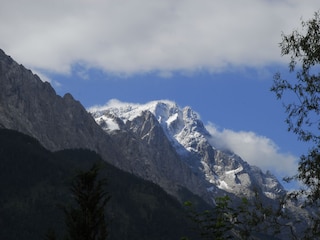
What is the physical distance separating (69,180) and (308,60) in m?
17.9

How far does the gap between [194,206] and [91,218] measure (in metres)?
10.5

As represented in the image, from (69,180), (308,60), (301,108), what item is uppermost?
(308,60)

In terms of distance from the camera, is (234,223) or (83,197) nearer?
(234,223)

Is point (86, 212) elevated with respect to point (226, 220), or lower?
elevated

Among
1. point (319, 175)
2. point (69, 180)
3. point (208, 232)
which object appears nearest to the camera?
point (208, 232)

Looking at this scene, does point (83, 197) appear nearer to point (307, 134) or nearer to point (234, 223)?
point (234, 223)

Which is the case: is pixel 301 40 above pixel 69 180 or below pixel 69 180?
above

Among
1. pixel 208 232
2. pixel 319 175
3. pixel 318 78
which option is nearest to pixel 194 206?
pixel 208 232

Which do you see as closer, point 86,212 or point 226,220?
point 226,220

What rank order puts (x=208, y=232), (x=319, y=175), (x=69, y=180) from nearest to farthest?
(x=208, y=232), (x=319, y=175), (x=69, y=180)

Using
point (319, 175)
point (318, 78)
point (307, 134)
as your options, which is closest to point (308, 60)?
point (318, 78)

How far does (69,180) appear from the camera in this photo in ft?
129

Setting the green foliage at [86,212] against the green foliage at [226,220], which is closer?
the green foliage at [226,220]

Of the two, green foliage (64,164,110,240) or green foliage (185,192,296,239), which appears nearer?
green foliage (185,192,296,239)
